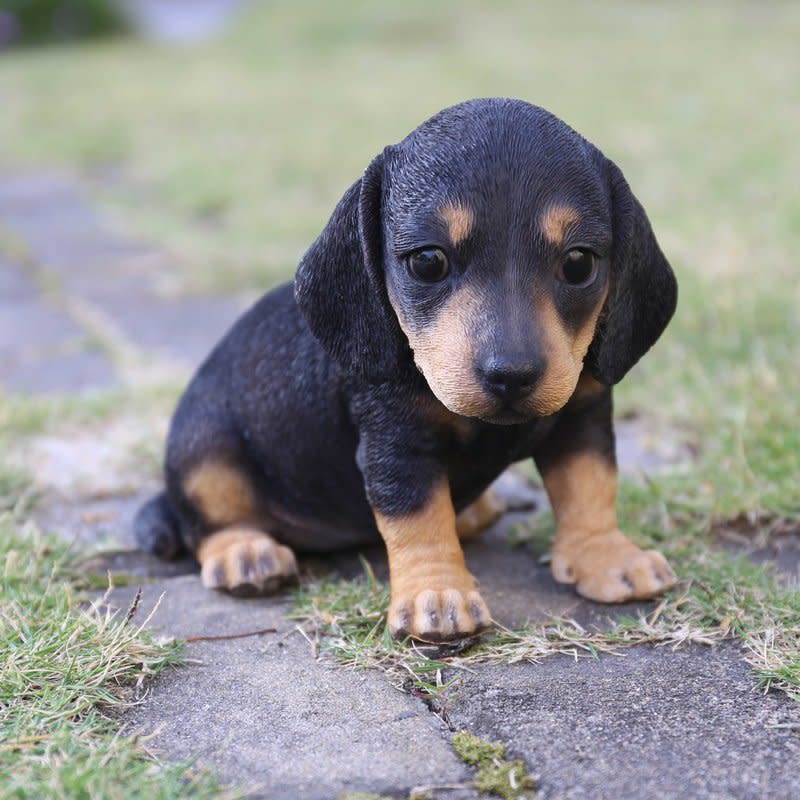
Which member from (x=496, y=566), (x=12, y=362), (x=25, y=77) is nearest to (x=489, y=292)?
(x=496, y=566)

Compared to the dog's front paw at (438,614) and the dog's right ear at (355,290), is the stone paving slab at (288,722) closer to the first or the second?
the dog's front paw at (438,614)

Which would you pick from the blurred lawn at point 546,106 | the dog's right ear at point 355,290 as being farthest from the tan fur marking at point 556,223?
the blurred lawn at point 546,106

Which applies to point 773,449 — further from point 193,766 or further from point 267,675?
point 193,766

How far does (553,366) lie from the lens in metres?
2.44

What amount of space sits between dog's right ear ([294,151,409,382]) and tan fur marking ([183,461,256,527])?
650mm

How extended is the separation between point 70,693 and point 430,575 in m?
0.88

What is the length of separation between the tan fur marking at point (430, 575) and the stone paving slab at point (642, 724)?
6.2 inches

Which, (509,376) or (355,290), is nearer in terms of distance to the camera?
(509,376)

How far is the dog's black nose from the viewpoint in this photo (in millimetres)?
2373

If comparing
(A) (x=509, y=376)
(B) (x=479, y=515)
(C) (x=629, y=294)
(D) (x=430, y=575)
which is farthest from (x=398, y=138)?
(A) (x=509, y=376)

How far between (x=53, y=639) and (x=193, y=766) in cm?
58

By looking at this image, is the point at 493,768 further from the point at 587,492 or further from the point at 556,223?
the point at 556,223

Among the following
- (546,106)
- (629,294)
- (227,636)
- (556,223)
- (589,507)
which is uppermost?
(556,223)

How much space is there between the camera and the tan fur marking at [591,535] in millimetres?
2969
